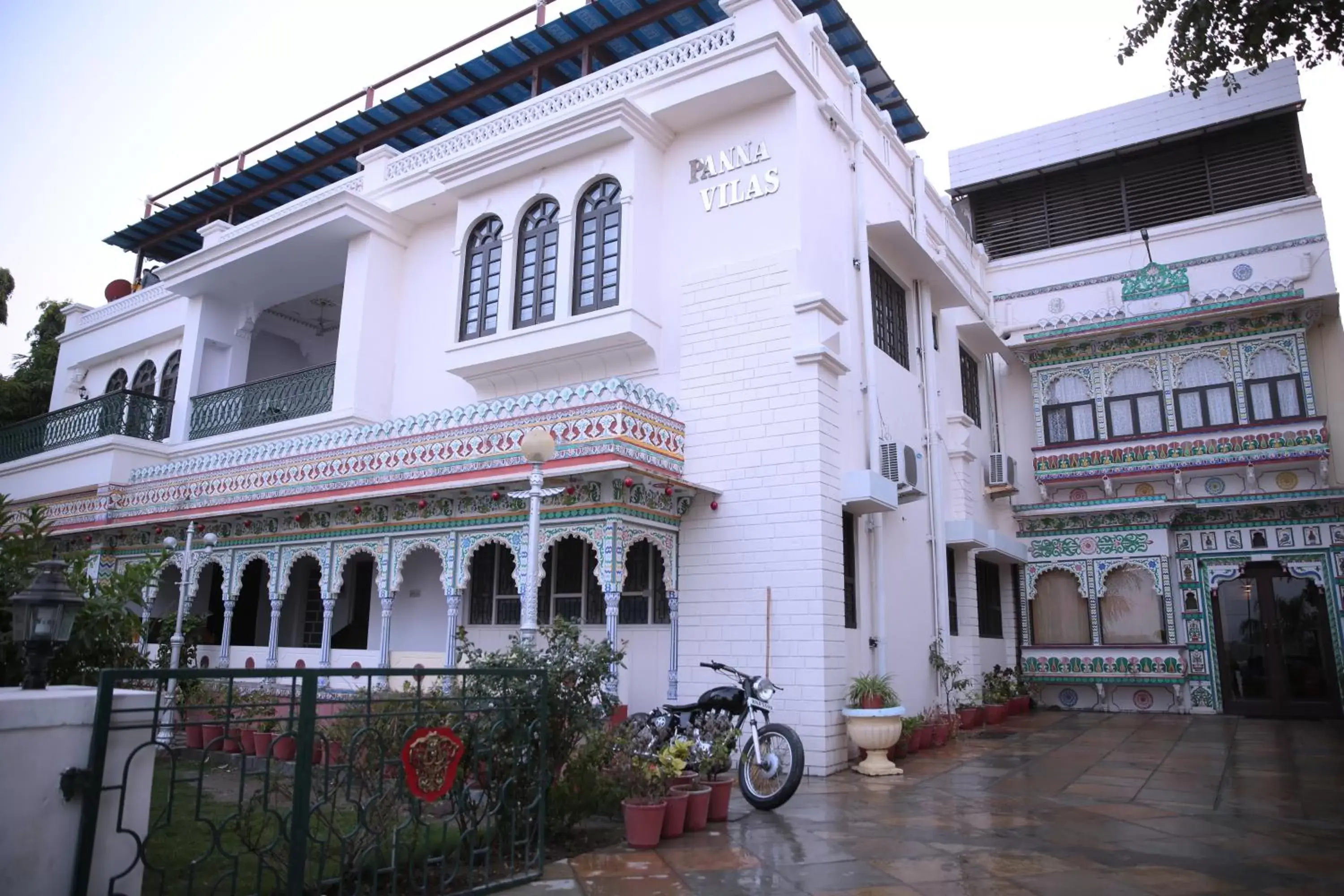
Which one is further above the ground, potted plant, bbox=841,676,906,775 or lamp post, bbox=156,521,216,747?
lamp post, bbox=156,521,216,747

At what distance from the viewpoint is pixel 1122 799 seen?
25.3 ft

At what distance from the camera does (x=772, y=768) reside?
24.4 feet

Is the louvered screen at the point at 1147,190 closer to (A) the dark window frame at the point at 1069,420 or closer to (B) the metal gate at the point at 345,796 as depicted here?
(A) the dark window frame at the point at 1069,420

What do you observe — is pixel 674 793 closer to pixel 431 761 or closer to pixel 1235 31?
pixel 431 761

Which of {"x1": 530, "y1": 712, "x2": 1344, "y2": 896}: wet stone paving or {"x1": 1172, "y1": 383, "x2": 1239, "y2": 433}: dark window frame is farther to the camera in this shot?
{"x1": 1172, "y1": 383, "x2": 1239, "y2": 433}: dark window frame

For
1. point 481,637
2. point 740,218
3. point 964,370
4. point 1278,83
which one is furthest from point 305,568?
point 1278,83

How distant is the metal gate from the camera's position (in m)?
3.81

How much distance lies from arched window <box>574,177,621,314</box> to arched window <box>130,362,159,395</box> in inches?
445

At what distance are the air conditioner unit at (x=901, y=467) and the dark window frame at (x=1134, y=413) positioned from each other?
20.1ft

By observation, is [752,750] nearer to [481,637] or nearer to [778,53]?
[481,637]

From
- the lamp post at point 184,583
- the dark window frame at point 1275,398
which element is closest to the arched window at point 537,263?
the lamp post at point 184,583

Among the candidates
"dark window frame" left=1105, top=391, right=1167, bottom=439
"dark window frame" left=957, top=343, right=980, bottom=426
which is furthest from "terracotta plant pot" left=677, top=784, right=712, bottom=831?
"dark window frame" left=1105, top=391, right=1167, bottom=439

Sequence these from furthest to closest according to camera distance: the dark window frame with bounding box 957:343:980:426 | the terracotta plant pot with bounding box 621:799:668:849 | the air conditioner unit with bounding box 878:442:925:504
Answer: the dark window frame with bounding box 957:343:980:426 → the air conditioner unit with bounding box 878:442:925:504 → the terracotta plant pot with bounding box 621:799:668:849

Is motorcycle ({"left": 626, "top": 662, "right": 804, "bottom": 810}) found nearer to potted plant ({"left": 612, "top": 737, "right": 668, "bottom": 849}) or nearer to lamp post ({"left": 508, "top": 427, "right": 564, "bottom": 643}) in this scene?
potted plant ({"left": 612, "top": 737, "right": 668, "bottom": 849})
